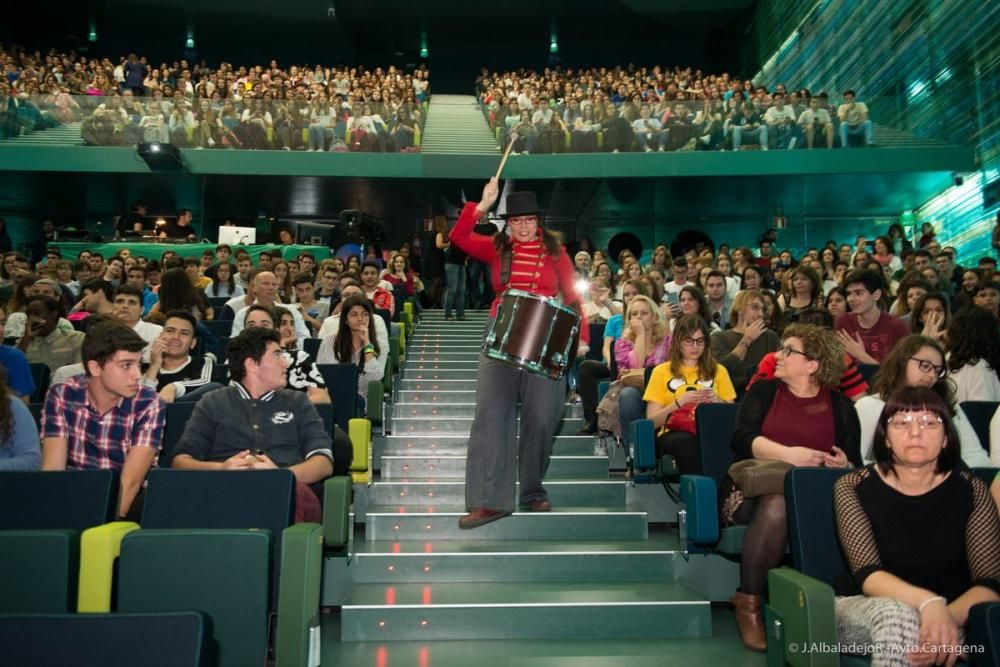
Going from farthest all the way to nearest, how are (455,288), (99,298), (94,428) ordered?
(455,288), (99,298), (94,428)

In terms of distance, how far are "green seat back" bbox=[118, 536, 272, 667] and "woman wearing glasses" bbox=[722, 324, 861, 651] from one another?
1914mm

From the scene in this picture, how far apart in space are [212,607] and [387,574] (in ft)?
5.37

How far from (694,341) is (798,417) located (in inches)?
46.9

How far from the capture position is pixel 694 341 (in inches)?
196

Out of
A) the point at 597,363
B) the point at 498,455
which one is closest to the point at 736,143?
the point at 597,363

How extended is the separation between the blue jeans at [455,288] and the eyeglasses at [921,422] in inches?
315

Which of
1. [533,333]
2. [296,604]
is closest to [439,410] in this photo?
[533,333]

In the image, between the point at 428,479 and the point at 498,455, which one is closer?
the point at 498,455

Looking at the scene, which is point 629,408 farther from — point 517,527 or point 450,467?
point 450,467

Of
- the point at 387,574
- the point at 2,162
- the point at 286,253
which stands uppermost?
the point at 2,162

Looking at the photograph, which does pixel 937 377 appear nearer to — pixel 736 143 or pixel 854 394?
pixel 854 394

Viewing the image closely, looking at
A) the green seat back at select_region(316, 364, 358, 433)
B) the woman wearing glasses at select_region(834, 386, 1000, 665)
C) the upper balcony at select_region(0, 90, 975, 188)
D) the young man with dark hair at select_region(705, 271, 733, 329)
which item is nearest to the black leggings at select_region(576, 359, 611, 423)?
the young man with dark hair at select_region(705, 271, 733, 329)

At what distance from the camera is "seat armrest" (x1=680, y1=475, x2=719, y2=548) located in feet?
12.3

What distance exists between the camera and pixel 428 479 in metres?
5.59
